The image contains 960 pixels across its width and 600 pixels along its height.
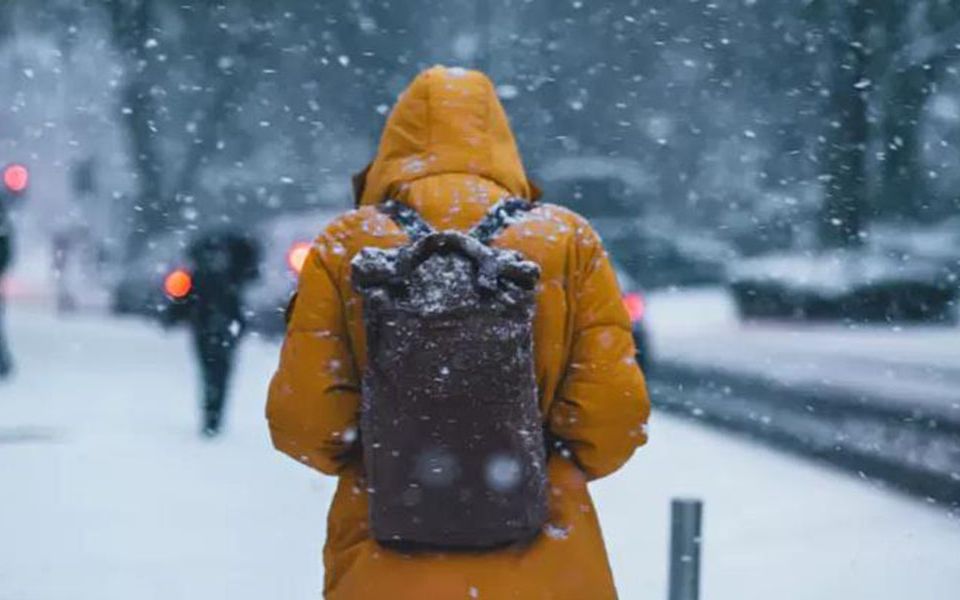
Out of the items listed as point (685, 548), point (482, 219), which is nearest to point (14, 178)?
point (685, 548)

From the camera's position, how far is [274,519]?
8.80m

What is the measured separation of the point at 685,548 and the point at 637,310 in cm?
987

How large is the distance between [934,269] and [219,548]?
22923 millimetres

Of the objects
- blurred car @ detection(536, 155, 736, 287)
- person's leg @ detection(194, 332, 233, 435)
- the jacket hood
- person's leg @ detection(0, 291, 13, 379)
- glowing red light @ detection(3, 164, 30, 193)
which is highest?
the jacket hood

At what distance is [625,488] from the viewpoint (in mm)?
10070

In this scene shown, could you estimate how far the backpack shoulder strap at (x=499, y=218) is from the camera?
3.04m

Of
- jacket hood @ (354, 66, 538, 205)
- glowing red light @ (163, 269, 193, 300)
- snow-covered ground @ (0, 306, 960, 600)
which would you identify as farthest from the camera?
glowing red light @ (163, 269, 193, 300)

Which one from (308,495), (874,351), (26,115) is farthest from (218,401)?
(26,115)

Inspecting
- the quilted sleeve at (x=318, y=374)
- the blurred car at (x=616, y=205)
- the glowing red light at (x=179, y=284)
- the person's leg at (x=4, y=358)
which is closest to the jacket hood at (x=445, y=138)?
the quilted sleeve at (x=318, y=374)

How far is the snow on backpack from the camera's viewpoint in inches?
114

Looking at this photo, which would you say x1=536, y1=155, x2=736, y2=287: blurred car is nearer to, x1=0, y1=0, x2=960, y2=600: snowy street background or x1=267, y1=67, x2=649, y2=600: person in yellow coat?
x1=0, y1=0, x2=960, y2=600: snowy street background

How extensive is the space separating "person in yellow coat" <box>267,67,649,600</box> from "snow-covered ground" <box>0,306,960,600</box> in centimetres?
396

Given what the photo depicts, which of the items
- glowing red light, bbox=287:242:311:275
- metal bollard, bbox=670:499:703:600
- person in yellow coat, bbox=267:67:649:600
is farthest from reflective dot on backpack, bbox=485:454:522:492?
glowing red light, bbox=287:242:311:275

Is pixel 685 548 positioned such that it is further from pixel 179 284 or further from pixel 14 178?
pixel 14 178
